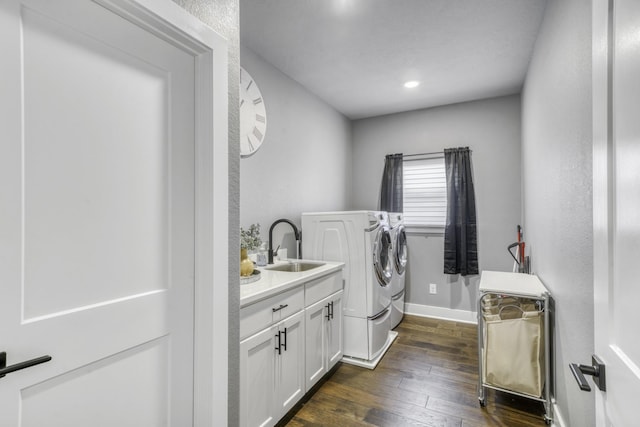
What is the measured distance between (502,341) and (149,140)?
7.31 feet

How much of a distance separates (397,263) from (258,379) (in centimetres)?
213

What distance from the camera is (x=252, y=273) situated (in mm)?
1916

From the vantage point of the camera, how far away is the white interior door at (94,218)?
0.77 meters

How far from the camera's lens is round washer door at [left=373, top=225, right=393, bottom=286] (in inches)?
107

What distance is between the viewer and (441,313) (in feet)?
12.4

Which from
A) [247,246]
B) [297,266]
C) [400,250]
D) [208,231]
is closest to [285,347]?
[247,246]

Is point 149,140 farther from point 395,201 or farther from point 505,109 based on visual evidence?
point 505,109

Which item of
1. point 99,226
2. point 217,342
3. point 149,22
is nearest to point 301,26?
point 149,22

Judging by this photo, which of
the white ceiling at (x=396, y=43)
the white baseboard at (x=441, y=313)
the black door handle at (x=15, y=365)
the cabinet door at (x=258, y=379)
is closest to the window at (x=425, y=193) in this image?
the white ceiling at (x=396, y=43)

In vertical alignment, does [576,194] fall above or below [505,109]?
below

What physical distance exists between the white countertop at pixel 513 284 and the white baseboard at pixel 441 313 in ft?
4.58

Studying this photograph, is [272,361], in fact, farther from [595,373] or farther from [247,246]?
[595,373]

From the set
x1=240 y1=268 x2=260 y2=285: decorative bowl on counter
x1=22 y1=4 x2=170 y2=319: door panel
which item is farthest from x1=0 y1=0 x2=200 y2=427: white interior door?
x1=240 y1=268 x2=260 y2=285: decorative bowl on counter

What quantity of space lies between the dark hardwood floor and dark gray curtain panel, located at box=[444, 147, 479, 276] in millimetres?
1014
